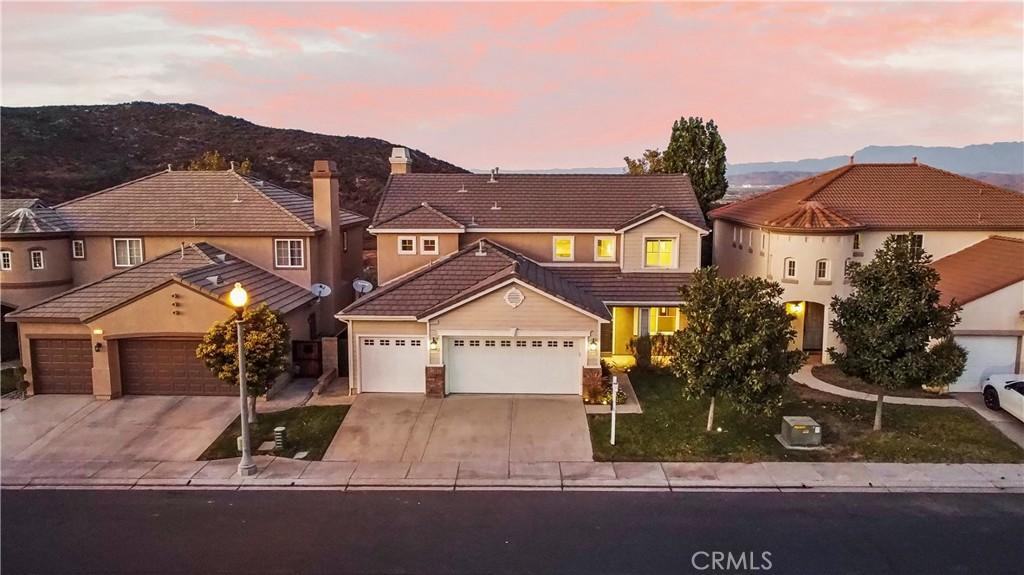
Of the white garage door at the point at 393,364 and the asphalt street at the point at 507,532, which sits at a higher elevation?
the white garage door at the point at 393,364

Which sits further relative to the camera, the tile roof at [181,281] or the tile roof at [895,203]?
the tile roof at [895,203]

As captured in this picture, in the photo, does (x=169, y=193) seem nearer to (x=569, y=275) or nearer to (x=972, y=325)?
(x=569, y=275)

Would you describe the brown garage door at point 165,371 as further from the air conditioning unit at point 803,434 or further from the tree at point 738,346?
the air conditioning unit at point 803,434

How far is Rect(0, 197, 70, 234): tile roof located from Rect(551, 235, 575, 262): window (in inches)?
776

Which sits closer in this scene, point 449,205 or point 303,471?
point 303,471

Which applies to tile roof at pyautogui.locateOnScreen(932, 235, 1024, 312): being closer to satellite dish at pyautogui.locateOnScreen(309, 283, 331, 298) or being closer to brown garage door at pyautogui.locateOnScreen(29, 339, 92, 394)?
satellite dish at pyautogui.locateOnScreen(309, 283, 331, 298)

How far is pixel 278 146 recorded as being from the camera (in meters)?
95.1

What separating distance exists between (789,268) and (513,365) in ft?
39.8

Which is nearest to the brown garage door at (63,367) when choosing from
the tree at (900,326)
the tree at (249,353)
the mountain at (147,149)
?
the tree at (249,353)

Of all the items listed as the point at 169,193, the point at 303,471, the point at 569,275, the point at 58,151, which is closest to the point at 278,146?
the point at 58,151

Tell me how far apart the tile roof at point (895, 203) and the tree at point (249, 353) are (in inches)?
759

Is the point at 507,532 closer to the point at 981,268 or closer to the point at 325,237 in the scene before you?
the point at 325,237

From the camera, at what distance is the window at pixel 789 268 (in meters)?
26.5

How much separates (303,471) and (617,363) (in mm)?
13174
